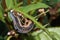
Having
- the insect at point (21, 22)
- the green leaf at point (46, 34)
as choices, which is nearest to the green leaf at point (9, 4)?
the insect at point (21, 22)

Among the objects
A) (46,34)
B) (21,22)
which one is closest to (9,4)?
(21,22)

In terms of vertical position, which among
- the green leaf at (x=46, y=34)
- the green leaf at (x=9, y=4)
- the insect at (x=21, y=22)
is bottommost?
the green leaf at (x=46, y=34)

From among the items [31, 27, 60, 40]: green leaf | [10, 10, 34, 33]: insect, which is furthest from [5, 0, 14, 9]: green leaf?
[31, 27, 60, 40]: green leaf

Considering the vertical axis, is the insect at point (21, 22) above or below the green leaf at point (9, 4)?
below

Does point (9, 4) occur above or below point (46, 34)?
above

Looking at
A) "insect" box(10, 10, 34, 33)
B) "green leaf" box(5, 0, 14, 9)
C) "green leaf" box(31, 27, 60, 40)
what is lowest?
"green leaf" box(31, 27, 60, 40)

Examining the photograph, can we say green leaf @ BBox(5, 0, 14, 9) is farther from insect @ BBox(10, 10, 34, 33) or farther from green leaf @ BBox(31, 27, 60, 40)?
green leaf @ BBox(31, 27, 60, 40)

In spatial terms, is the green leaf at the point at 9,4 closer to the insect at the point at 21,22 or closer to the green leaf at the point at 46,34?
the insect at the point at 21,22

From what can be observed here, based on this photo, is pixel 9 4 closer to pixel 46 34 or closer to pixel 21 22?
pixel 21 22

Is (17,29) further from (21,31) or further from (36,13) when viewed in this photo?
(36,13)
